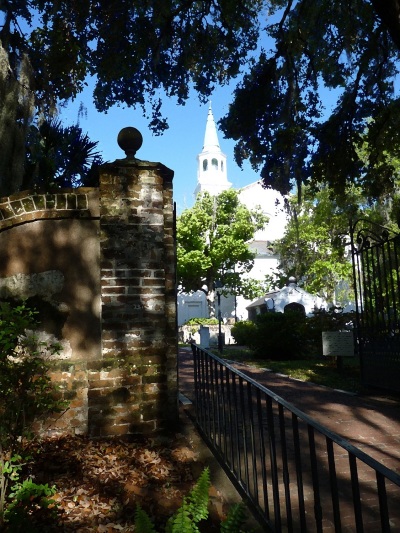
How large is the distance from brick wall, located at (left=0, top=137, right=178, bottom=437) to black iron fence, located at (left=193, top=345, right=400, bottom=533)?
62 centimetres

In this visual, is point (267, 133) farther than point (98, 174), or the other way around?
point (267, 133)

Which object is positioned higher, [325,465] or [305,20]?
[305,20]

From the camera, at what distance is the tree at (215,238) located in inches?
1251

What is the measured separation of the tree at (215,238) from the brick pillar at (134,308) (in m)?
27.0

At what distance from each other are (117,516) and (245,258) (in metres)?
30.4

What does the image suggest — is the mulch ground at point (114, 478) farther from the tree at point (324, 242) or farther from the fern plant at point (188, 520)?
the tree at point (324, 242)

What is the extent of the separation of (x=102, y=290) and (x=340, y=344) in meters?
6.87

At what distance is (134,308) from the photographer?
3.96 meters

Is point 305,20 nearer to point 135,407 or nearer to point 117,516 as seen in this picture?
point 135,407

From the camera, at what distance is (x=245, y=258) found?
32.8 metres

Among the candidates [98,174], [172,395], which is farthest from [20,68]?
[172,395]

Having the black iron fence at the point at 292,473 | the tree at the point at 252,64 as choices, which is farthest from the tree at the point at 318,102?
the black iron fence at the point at 292,473

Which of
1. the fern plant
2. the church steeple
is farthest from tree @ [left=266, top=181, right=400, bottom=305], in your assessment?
the church steeple

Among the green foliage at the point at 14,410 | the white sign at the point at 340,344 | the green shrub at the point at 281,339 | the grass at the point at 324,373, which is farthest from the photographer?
the green shrub at the point at 281,339
